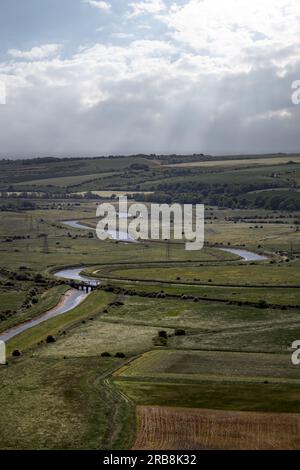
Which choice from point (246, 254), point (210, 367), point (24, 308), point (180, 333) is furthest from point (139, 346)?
point (246, 254)

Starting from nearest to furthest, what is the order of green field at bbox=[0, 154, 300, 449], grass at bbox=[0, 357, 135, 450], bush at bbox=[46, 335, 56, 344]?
grass at bbox=[0, 357, 135, 450] < green field at bbox=[0, 154, 300, 449] < bush at bbox=[46, 335, 56, 344]

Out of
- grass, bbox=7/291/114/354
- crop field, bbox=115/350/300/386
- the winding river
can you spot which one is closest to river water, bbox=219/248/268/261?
the winding river

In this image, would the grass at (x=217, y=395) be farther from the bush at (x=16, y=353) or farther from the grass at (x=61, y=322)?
the grass at (x=61, y=322)

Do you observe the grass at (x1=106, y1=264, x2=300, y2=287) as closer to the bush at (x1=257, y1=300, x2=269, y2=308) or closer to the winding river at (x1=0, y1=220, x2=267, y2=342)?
the winding river at (x1=0, y1=220, x2=267, y2=342)

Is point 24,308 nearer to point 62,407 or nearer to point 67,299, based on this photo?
point 67,299

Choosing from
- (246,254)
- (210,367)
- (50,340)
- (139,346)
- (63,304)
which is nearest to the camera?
(210,367)

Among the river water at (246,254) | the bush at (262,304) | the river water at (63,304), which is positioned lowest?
the river water at (63,304)

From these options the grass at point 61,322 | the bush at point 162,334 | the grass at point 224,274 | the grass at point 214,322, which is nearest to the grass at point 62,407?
the grass at point 61,322

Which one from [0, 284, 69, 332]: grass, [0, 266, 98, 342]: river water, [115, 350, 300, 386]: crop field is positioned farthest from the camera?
[0, 284, 69, 332]: grass
